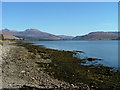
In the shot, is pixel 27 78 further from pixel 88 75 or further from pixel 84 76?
pixel 88 75

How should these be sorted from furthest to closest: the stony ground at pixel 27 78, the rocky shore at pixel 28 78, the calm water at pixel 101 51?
1. the calm water at pixel 101 51
2. the stony ground at pixel 27 78
3. the rocky shore at pixel 28 78

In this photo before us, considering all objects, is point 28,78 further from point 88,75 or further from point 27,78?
point 88,75

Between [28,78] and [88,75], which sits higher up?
[28,78]

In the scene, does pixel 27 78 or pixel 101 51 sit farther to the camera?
pixel 101 51

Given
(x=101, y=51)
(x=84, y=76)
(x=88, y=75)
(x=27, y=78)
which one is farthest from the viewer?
(x=101, y=51)

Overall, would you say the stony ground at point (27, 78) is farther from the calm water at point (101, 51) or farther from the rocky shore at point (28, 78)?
the calm water at point (101, 51)

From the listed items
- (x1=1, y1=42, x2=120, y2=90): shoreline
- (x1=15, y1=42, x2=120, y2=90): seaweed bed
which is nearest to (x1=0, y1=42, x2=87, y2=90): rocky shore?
(x1=1, y1=42, x2=120, y2=90): shoreline

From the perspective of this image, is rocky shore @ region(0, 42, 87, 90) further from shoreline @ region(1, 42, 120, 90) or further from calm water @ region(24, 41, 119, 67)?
calm water @ region(24, 41, 119, 67)

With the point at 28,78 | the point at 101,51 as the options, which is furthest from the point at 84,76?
the point at 101,51

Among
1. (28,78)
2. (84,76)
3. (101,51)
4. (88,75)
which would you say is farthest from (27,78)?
(101,51)

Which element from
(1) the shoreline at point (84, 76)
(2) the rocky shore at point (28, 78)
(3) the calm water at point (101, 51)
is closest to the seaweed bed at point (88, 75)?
(1) the shoreline at point (84, 76)

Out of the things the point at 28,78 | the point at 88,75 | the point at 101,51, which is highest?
the point at 28,78

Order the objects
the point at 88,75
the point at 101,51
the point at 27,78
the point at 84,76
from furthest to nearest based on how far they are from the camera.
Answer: the point at 101,51
the point at 88,75
the point at 84,76
the point at 27,78

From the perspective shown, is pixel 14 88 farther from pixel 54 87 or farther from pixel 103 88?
pixel 103 88
